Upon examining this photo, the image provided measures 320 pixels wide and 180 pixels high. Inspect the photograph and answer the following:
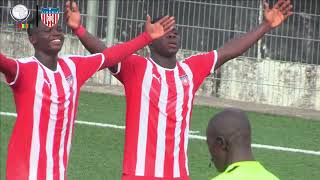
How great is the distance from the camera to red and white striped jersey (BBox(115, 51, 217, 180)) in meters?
8.35

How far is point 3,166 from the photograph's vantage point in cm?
1212

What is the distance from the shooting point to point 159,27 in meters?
8.27

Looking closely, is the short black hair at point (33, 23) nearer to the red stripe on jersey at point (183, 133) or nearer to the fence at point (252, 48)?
the red stripe on jersey at point (183, 133)

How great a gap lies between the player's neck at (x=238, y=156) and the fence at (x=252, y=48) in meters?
10.8

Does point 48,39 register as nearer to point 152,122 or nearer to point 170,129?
point 152,122

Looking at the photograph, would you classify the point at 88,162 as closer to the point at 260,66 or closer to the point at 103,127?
the point at 103,127

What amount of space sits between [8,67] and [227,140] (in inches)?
105

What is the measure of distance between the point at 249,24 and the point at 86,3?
2.72 m

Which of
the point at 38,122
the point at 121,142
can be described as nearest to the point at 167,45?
the point at 38,122

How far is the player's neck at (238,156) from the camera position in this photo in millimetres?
5379

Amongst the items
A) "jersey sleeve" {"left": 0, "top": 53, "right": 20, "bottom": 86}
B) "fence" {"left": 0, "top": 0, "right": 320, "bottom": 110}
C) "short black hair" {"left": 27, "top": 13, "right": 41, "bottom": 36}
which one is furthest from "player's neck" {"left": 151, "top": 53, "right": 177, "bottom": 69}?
"fence" {"left": 0, "top": 0, "right": 320, "bottom": 110}

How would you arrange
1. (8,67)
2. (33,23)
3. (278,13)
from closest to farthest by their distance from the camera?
1. (8,67)
2. (33,23)
3. (278,13)

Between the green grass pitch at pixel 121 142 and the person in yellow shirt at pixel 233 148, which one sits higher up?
the person in yellow shirt at pixel 233 148

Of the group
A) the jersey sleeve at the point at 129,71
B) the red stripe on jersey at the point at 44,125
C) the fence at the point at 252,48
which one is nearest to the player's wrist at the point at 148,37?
the jersey sleeve at the point at 129,71
